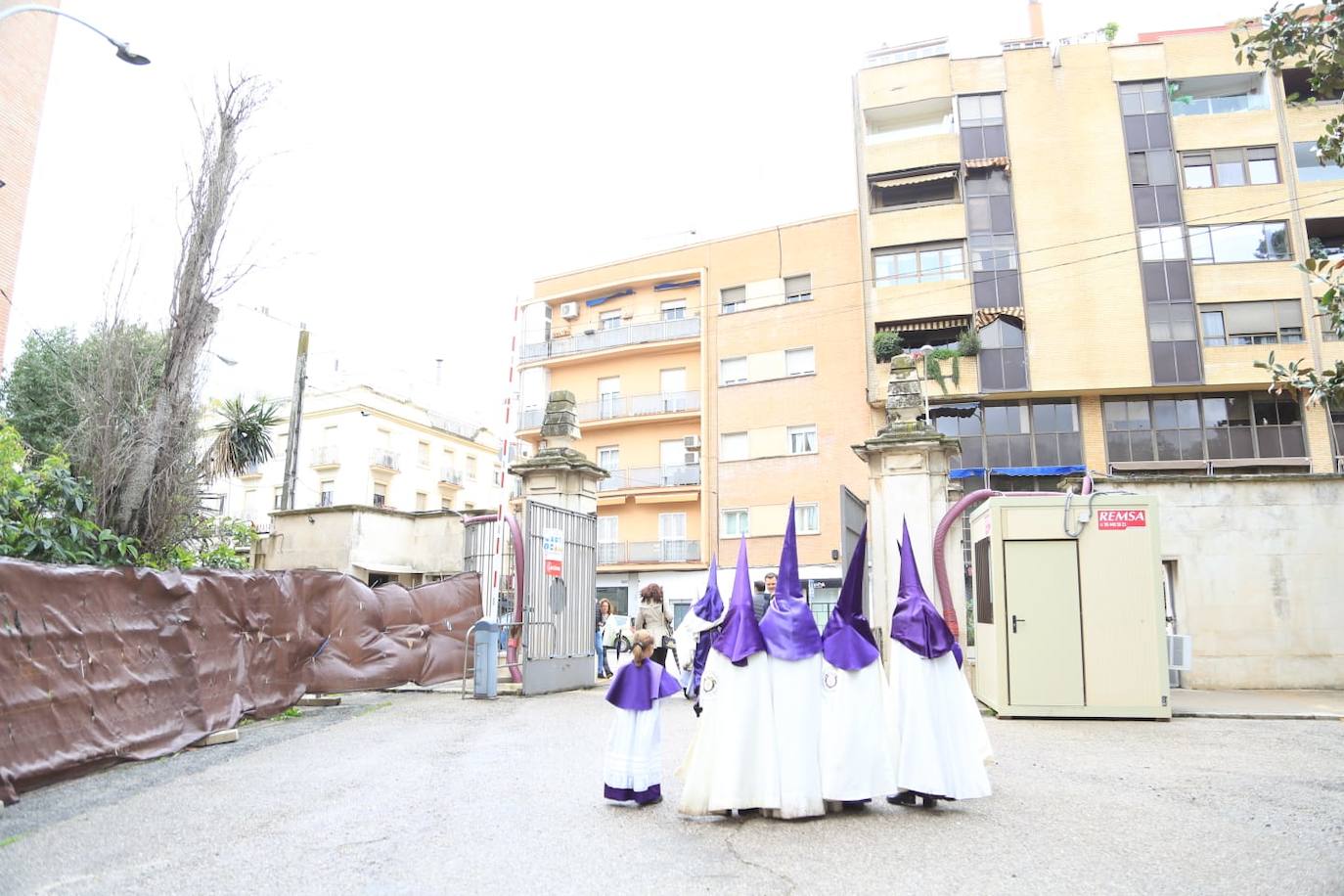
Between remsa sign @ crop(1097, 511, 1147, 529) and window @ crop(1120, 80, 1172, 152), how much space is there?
27.2 metres

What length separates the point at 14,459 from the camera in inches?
344

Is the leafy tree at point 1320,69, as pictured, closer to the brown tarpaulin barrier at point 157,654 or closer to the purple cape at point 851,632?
the purple cape at point 851,632

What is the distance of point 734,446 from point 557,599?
24.2 metres

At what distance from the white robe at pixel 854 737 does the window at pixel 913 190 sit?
31150mm

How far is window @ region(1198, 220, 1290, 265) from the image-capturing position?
31766 millimetres

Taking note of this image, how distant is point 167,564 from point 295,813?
4412mm

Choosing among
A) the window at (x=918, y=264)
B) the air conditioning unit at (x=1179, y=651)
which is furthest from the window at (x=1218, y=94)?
the air conditioning unit at (x=1179, y=651)

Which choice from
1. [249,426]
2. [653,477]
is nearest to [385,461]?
[653,477]

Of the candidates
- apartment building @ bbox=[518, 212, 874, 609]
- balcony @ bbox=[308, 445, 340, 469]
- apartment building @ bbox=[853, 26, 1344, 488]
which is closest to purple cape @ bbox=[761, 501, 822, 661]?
apartment building @ bbox=[853, 26, 1344, 488]

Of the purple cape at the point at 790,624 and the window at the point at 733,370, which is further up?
the window at the point at 733,370

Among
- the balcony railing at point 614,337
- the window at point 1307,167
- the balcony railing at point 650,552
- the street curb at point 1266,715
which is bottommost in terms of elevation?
the street curb at point 1266,715

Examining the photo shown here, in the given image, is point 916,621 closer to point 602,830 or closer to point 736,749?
point 736,749

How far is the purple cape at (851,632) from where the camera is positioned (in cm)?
611

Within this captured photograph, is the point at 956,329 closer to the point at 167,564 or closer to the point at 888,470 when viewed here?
the point at 888,470
